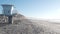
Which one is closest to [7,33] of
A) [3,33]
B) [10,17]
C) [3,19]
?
[3,33]

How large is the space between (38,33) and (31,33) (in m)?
1.12

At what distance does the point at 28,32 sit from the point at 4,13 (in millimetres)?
10468

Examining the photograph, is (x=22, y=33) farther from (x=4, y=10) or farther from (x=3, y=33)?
(x=4, y=10)

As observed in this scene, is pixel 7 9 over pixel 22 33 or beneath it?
over

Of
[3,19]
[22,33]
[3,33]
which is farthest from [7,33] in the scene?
[3,19]

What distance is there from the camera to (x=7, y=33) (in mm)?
19250

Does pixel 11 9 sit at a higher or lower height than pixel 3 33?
higher

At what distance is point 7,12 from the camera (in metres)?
28.6

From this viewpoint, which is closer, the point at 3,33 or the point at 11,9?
the point at 3,33

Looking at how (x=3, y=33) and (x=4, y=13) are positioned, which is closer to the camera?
(x=3, y=33)

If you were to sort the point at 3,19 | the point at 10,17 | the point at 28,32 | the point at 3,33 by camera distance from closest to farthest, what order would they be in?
the point at 3,33 → the point at 28,32 → the point at 10,17 → the point at 3,19

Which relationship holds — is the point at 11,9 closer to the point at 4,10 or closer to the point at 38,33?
the point at 4,10

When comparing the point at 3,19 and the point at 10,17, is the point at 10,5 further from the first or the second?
the point at 3,19

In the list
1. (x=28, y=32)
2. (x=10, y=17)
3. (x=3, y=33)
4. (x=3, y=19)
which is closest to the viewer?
(x=3, y=33)
